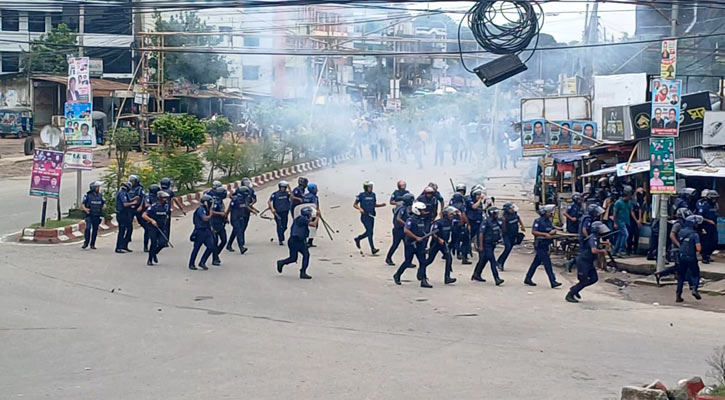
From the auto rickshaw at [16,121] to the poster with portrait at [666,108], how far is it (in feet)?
114

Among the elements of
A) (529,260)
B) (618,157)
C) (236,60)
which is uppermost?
(236,60)

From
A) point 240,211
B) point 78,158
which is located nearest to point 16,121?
point 78,158

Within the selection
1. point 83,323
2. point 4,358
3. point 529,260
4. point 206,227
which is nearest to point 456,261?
point 529,260

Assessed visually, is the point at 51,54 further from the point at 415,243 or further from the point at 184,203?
the point at 415,243

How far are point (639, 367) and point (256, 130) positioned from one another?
3007 centimetres

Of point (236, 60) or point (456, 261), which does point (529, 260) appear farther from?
point (236, 60)

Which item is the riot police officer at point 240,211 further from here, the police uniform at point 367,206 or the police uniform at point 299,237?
the police uniform at point 299,237

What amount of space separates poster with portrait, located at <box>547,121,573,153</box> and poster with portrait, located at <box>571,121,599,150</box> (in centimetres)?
13

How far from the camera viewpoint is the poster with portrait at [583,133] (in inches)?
953

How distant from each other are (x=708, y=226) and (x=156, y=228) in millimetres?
10197

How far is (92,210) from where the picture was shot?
17.2 metres

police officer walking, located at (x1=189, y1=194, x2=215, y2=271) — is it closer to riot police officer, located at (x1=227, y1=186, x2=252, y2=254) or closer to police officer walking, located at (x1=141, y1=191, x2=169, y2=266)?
police officer walking, located at (x1=141, y1=191, x2=169, y2=266)

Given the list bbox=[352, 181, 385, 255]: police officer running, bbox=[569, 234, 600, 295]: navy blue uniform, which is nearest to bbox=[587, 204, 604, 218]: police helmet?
bbox=[569, 234, 600, 295]: navy blue uniform

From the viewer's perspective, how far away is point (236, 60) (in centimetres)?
4766
